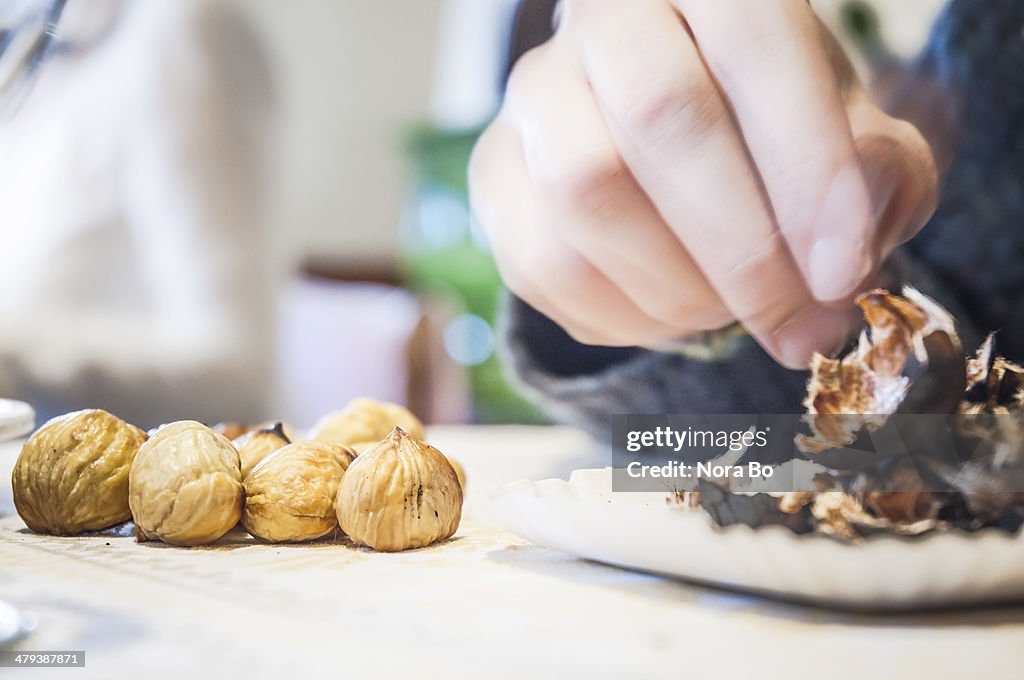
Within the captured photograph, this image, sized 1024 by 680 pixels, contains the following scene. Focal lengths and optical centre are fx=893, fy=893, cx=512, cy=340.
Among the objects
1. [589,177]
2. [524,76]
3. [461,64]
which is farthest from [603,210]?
[461,64]

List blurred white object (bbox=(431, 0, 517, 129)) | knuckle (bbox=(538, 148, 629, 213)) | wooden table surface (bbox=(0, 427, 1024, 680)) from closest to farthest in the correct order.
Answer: wooden table surface (bbox=(0, 427, 1024, 680))
knuckle (bbox=(538, 148, 629, 213))
blurred white object (bbox=(431, 0, 517, 129))

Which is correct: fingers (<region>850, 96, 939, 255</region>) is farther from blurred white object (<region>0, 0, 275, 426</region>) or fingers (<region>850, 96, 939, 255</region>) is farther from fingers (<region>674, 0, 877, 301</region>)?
blurred white object (<region>0, 0, 275, 426</region>)

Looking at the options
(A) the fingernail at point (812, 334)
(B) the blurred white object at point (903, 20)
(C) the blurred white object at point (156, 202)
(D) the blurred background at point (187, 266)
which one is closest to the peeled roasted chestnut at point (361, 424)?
(A) the fingernail at point (812, 334)

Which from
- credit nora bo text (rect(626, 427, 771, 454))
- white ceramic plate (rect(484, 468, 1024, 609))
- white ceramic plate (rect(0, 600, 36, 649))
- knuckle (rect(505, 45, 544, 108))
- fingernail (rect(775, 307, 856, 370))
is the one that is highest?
knuckle (rect(505, 45, 544, 108))

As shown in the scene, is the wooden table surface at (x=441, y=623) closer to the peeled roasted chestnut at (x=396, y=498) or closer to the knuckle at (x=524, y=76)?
the peeled roasted chestnut at (x=396, y=498)

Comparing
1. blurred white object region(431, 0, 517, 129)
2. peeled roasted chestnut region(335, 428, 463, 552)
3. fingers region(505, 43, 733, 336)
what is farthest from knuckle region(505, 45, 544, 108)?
blurred white object region(431, 0, 517, 129)

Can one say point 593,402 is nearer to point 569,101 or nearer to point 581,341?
point 581,341

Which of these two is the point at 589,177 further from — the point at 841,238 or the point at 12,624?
the point at 12,624
